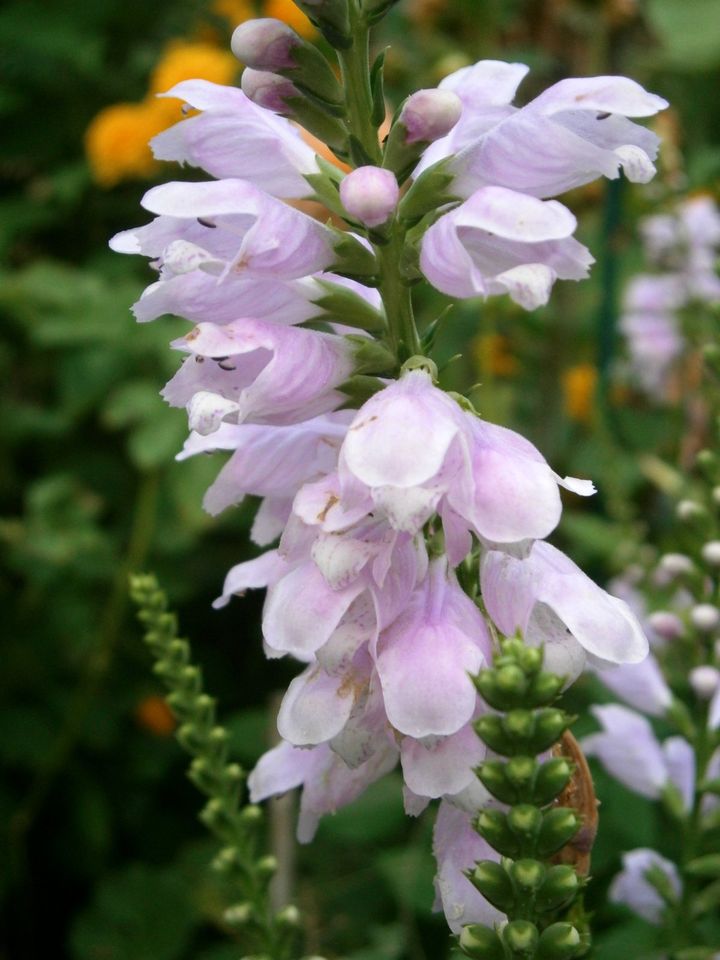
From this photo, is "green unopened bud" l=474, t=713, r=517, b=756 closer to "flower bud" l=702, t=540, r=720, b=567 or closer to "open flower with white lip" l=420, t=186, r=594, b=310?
"open flower with white lip" l=420, t=186, r=594, b=310

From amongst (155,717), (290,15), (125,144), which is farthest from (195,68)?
(155,717)

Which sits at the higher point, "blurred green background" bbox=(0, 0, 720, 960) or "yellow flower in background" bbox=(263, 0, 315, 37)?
"yellow flower in background" bbox=(263, 0, 315, 37)

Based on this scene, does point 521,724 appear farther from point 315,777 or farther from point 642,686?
point 642,686

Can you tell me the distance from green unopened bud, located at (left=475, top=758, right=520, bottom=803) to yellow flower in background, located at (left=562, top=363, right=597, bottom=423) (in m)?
1.55

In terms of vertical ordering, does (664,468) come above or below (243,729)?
above

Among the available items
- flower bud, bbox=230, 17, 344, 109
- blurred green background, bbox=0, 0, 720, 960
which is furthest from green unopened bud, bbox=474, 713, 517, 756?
blurred green background, bbox=0, 0, 720, 960

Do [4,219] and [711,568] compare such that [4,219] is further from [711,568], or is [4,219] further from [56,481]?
[711,568]

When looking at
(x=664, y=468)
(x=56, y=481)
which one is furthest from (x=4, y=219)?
(x=664, y=468)

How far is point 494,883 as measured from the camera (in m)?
0.45

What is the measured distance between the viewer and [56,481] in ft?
5.00

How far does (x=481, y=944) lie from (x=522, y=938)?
0.09 feet

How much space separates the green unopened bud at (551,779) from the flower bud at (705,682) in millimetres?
335

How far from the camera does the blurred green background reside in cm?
141

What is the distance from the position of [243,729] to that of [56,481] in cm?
41
